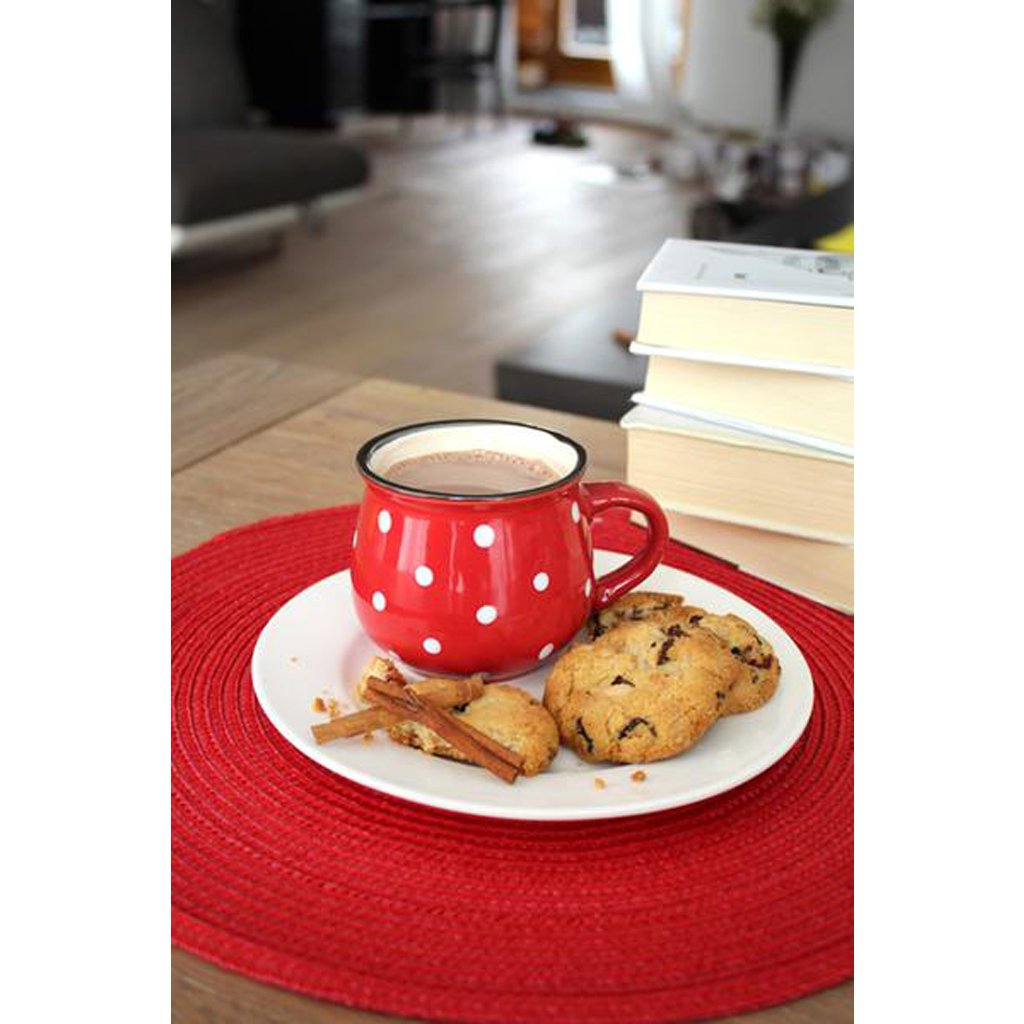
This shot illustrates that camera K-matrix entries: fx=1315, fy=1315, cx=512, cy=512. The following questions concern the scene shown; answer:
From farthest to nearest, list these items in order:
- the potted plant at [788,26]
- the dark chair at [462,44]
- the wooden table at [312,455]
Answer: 1. the dark chair at [462,44]
2. the potted plant at [788,26]
3. the wooden table at [312,455]

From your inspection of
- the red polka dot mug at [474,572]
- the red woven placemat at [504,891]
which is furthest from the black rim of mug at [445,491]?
the red woven placemat at [504,891]

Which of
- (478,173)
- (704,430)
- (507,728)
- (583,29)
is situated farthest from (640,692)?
(583,29)

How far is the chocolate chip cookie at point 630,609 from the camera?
635mm

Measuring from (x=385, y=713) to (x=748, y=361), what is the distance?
34 centimetres

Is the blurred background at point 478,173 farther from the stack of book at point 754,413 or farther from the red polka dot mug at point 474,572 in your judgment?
the red polka dot mug at point 474,572

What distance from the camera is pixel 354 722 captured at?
0.55m

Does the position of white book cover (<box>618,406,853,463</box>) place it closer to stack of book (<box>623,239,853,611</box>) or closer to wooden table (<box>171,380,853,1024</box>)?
stack of book (<box>623,239,853,611</box>)

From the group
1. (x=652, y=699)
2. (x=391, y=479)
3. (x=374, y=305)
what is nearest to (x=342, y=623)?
(x=391, y=479)

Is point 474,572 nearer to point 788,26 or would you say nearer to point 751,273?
point 751,273

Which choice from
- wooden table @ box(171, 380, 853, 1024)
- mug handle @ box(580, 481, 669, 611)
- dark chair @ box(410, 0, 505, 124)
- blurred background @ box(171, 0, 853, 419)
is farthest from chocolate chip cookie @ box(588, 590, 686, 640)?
dark chair @ box(410, 0, 505, 124)

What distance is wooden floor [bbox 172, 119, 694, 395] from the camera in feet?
10.3

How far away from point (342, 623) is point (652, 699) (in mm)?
184

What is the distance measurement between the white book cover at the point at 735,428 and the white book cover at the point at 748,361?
32 millimetres
